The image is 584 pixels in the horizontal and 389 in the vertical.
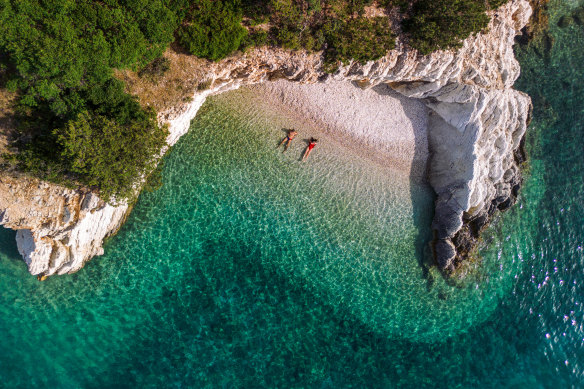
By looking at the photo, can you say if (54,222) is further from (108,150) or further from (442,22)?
(442,22)

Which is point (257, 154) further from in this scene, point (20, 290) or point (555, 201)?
point (555, 201)

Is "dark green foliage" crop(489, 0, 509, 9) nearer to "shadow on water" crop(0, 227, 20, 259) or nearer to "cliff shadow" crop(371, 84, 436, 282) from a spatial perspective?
"cliff shadow" crop(371, 84, 436, 282)

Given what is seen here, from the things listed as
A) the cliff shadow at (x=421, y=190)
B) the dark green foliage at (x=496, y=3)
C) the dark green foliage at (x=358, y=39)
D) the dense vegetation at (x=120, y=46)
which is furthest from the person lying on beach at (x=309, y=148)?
the dark green foliage at (x=496, y=3)

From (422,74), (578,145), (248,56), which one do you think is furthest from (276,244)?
(578,145)

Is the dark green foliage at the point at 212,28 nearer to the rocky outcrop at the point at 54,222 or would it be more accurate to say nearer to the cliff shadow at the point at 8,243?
the rocky outcrop at the point at 54,222

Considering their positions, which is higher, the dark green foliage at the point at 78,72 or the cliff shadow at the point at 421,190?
the dark green foliage at the point at 78,72

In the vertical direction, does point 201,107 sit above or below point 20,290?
above
